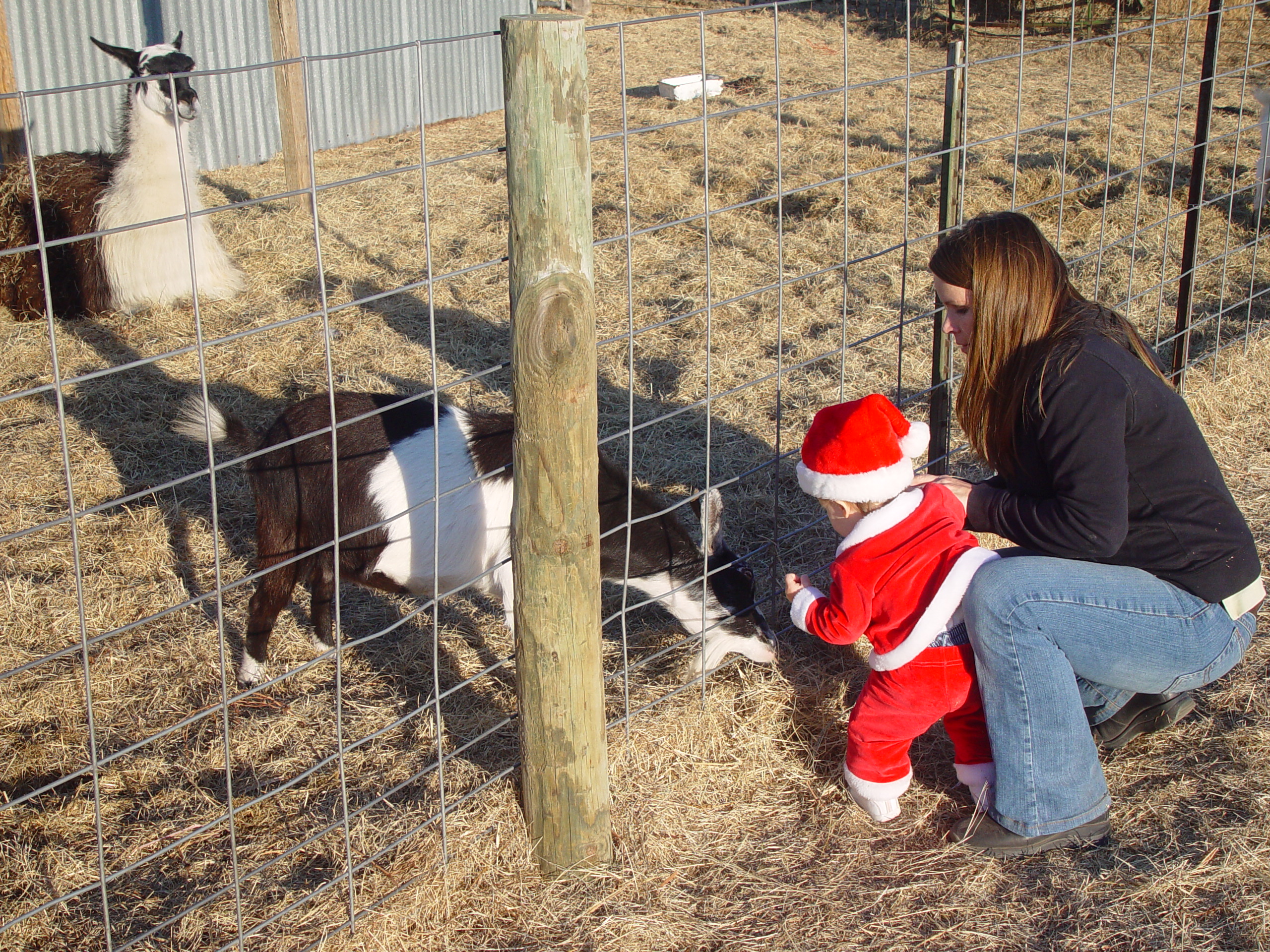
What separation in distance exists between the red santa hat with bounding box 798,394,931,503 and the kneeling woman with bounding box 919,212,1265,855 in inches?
12.6

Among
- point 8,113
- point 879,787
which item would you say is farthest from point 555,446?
point 8,113

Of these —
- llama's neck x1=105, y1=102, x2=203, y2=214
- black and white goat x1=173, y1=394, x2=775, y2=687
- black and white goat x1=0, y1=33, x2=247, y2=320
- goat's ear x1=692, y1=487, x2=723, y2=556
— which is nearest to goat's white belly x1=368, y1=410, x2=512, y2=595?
black and white goat x1=173, y1=394, x2=775, y2=687

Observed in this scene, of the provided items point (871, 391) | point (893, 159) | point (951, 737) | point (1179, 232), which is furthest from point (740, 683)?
point (893, 159)

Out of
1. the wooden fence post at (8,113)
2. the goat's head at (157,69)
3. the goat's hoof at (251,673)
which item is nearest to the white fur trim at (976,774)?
the goat's hoof at (251,673)

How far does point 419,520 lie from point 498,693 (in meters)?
0.62

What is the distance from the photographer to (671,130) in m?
11.0

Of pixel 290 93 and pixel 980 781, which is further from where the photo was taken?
pixel 290 93

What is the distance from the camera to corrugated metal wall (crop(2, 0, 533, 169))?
9859mm

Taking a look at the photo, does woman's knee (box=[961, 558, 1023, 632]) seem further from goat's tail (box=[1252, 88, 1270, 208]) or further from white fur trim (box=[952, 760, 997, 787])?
goat's tail (box=[1252, 88, 1270, 208])

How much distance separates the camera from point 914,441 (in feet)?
9.29

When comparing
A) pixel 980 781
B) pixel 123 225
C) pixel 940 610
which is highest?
pixel 123 225

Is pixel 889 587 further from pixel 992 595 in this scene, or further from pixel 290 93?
pixel 290 93

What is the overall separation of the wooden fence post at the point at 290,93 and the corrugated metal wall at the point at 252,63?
1018mm

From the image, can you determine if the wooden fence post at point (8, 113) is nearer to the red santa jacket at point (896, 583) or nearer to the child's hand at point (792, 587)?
the child's hand at point (792, 587)
